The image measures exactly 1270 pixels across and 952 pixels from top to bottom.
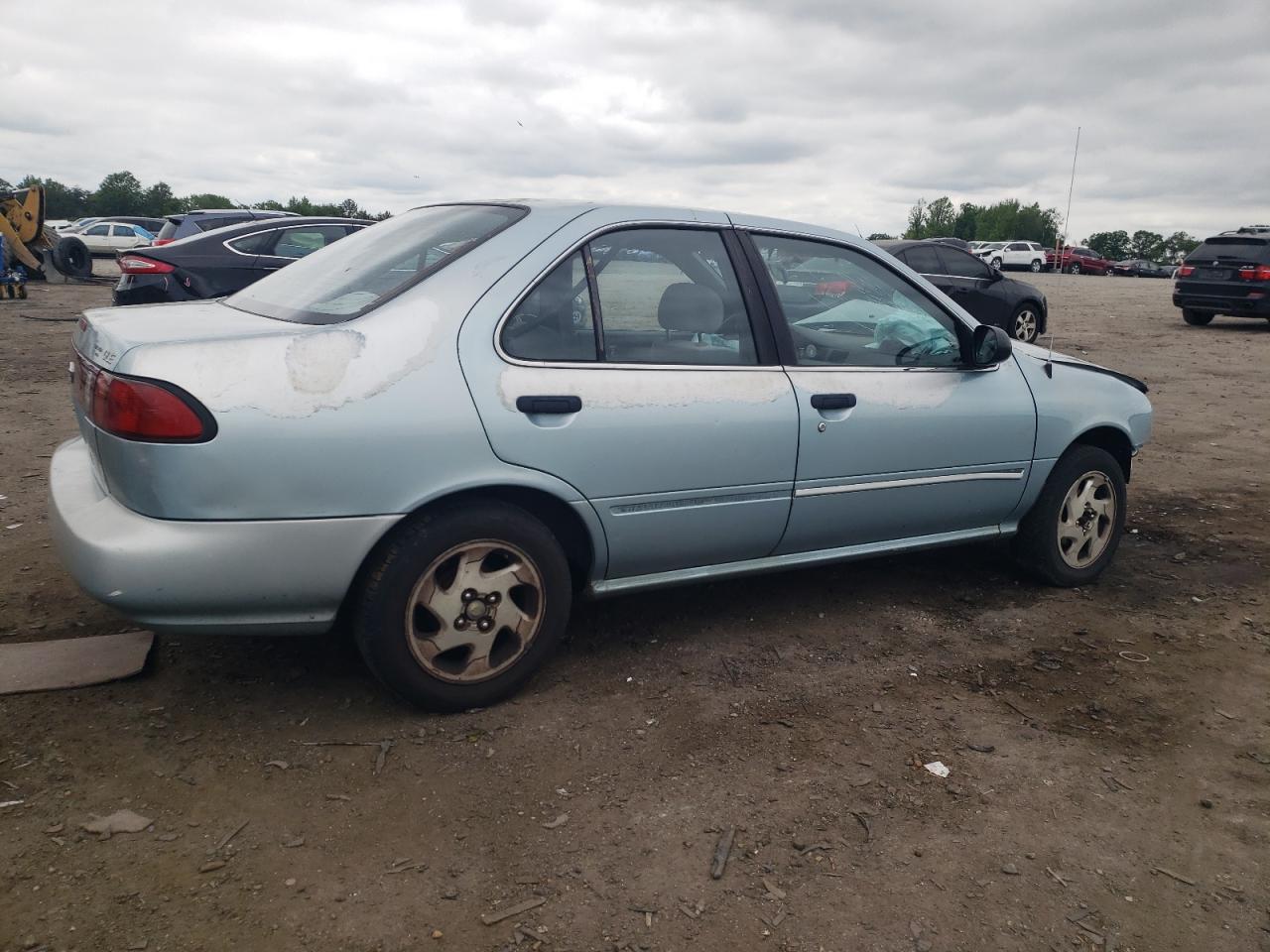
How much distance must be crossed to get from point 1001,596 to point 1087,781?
1606 millimetres

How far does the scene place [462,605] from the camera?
3.15 m

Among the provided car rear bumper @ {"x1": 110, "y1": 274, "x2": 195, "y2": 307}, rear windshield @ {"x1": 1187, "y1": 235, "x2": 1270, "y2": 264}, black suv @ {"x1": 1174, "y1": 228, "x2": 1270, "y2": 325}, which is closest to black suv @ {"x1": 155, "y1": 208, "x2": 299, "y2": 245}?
car rear bumper @ {"x1": 110, "y1": 274, "x2": 195, "y2": 307}

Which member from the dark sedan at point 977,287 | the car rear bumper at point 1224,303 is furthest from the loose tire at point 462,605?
the car rear bumper at point 1224,303

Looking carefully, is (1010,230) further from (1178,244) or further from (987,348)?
(987,348)

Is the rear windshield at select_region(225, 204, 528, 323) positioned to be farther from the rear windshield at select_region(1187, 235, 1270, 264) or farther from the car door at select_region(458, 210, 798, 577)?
the rear windshield at select_region(1187, 235, 1270, 264)

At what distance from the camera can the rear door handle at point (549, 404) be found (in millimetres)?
3137

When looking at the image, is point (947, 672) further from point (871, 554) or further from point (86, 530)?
point (86, 530)

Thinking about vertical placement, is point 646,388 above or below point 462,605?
above

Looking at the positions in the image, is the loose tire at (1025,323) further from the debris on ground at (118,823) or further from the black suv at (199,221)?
the debris on ground at (118,823)

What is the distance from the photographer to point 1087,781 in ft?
9.86

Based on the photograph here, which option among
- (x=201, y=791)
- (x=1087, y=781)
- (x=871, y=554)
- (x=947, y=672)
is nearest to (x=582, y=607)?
(x=871, y=554)

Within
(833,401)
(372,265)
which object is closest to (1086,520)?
(833,401)

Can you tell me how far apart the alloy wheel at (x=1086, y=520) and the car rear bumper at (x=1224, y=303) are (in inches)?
562

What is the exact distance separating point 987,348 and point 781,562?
1.24m
